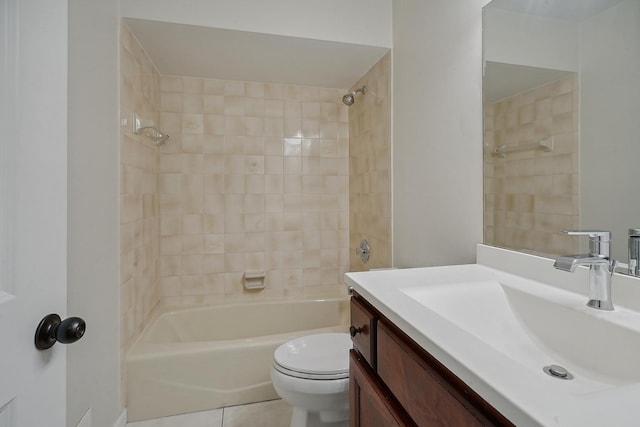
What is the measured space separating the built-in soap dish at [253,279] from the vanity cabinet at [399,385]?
1.53 meters

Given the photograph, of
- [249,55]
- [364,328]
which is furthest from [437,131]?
[249,55]

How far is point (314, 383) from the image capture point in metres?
1.23

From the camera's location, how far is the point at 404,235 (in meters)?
1.74

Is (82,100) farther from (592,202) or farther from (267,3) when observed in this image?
(592,202)

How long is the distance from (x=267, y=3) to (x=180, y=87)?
3.17 ft

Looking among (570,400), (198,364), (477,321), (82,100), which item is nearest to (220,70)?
(82,100)

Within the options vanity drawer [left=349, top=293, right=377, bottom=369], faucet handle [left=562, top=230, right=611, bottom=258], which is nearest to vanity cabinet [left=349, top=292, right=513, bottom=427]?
vanity drawer [left=349, top=293, right=377, bottom=369]

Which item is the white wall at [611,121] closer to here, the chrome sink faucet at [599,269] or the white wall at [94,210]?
the chrome sink faucet at [599,269]

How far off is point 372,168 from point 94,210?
1.55m

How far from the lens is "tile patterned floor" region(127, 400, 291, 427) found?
1572 mm

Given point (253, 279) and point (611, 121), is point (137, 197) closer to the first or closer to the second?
point (253, 279)

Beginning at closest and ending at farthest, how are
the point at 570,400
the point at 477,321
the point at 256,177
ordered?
the point at 570,400 → the point at 477,321 → the point at 256,177

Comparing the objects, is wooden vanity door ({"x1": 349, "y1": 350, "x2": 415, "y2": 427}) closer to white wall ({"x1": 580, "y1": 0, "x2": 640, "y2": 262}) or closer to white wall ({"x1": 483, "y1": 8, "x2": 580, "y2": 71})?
white wall ({"x1": 580, "y1": 0, "x2": 640, "y2": 262})

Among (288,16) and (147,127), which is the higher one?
(288,16)
